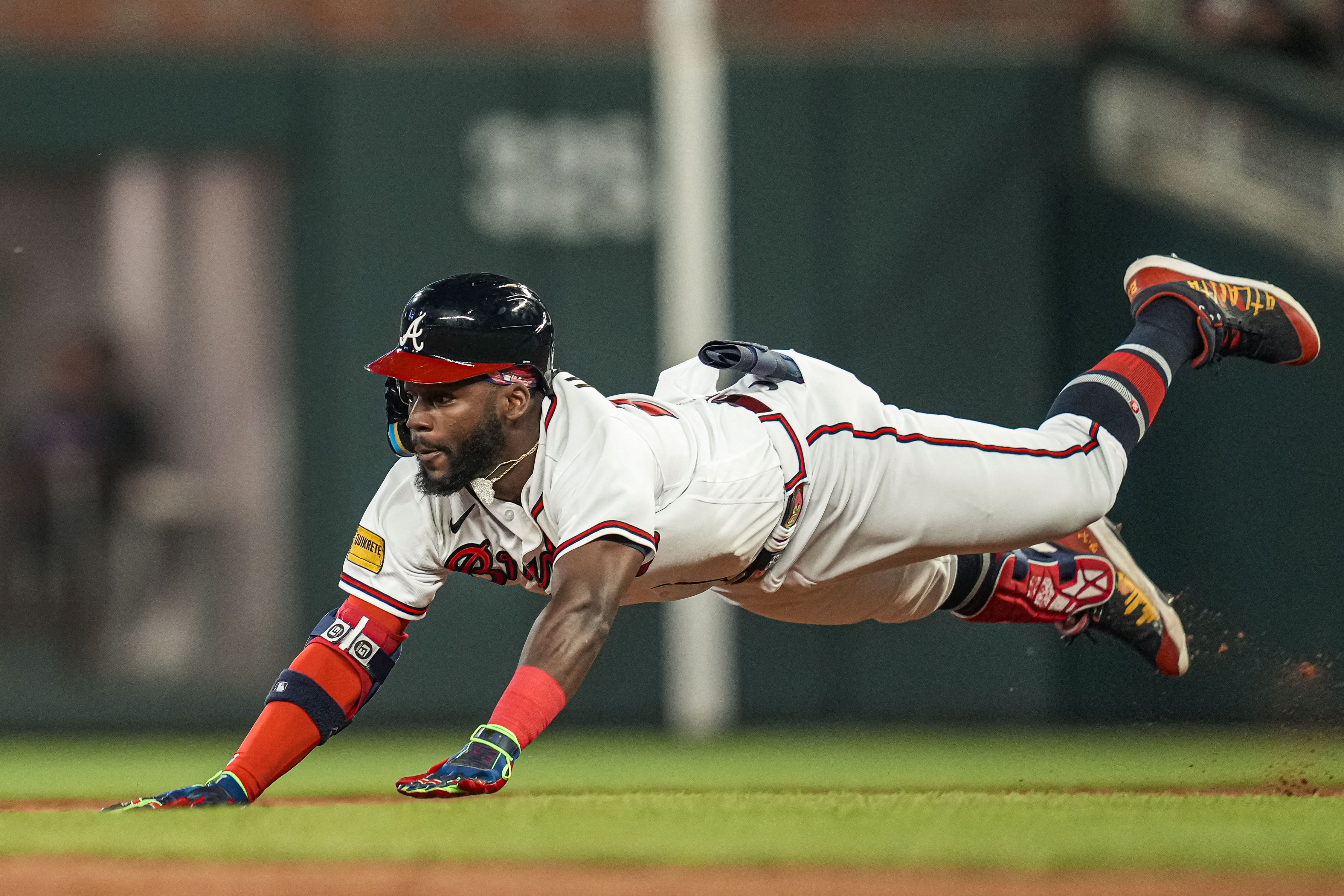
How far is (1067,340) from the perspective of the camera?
26.9 ft

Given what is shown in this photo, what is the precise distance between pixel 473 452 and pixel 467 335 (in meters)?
0.24

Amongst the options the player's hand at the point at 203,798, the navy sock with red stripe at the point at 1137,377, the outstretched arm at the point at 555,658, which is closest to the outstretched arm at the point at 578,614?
the outstretched arm at the point at 555,658

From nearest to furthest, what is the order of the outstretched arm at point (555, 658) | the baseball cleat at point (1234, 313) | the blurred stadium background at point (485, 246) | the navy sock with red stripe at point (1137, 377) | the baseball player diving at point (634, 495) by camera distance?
the outstretched arm at point (555, 658), the baseball player diving at point (634, 495), the navy sock with red stripe at point (1137, 377), the baseball cleat at point (1234, 313), the blurred stadium background at point (485, 246)

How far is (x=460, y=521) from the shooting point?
12.5ft

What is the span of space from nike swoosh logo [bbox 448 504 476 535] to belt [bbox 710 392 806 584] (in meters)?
0.62

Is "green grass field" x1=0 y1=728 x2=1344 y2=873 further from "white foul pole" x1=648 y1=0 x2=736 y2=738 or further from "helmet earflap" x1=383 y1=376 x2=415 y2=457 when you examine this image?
"white foul pole" x1=648 y1=0 x2=736 y2=738

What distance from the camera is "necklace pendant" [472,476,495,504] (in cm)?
370

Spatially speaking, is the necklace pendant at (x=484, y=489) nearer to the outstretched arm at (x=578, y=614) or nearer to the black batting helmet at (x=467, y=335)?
the black batting helmet at (x=467, y=335)

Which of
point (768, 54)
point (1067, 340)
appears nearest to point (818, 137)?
point (768, 54)

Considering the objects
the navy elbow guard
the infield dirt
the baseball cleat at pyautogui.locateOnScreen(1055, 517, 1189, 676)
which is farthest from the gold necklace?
the baseball cleat at pyautogui.locateOnScreen(1055, 517, 1189, 676)

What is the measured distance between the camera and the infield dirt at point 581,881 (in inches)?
109

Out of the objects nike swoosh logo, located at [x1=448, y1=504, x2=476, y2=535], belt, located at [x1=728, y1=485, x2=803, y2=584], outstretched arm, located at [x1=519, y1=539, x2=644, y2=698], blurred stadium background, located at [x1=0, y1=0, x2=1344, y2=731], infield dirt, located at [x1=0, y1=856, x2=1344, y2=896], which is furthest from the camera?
blurred stadium background, located at [x1=0, y1=0, x2=1344, y2=731]

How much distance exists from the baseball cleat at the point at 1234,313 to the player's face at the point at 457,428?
188 centimetres

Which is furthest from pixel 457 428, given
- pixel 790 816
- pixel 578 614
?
pixel 790 816
